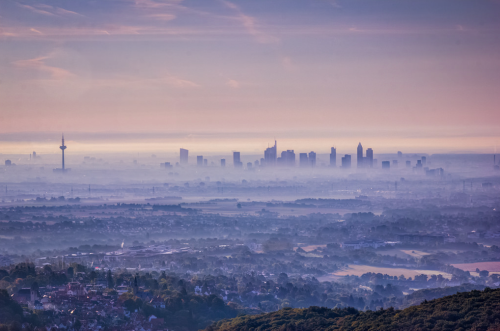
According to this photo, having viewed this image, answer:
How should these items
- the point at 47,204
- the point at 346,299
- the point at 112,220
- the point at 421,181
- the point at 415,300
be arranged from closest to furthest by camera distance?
the point at 415,300 → the point at 346,299 → the point at 112,220 → the point at 47,204 → the point at 421,181

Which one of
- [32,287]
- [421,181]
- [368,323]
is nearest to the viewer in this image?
[368,323]

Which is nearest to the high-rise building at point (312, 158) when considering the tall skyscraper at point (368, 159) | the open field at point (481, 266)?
the tall skyscraper at point (368, 159)

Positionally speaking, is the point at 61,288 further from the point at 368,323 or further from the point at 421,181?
the point at 421,181

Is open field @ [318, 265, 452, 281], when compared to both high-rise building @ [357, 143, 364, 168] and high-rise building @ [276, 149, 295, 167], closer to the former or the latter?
high-rise building @ [276, 149, 295, 167]

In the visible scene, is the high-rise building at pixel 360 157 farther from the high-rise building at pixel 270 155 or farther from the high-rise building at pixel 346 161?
the high-rise building at pixel 270 155

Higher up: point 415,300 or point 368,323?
point 368,323

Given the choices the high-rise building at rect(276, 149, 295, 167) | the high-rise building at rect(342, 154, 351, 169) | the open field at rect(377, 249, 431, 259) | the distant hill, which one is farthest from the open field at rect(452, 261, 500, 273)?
the high-rise building at rect(342, 154, 351, 169)

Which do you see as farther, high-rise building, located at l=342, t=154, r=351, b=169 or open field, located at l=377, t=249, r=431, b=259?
high-rise building, located at l=342, t=154, r=351, b=169

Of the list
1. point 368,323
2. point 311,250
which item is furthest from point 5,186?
point 368,323
